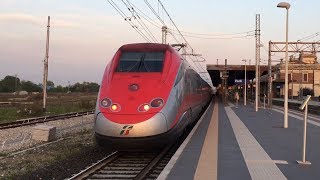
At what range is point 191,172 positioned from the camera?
916cm

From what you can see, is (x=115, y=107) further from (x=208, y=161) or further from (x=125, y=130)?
(x=208, y=161)

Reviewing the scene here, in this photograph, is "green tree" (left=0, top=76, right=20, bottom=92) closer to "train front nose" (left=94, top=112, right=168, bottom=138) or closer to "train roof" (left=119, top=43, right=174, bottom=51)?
"train roof" (left=119, top=43, right=174, bottom=51)

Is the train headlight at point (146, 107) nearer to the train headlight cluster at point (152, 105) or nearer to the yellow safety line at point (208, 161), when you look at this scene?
the train headlight cluster at point (152, 105)

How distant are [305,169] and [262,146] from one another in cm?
350

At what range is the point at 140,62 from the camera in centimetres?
1370

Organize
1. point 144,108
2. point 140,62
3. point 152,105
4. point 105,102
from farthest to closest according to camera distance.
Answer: point 140,62, point 105,102, point 152,105, point 144,108

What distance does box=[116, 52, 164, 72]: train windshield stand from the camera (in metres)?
13.4

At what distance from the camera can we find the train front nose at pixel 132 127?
455 inches

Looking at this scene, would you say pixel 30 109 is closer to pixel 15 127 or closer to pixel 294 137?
pixel 15 127

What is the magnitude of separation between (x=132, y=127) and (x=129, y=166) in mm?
1091

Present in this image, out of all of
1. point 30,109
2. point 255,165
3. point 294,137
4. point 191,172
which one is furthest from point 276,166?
point 30,109

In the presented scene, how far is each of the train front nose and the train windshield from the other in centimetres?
197

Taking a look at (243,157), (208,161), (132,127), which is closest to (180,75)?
(132,127)

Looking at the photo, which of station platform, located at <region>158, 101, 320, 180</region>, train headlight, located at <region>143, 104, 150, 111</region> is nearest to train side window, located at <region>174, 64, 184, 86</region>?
train headlight, located at <region>143, 104, 150, 111</region>
